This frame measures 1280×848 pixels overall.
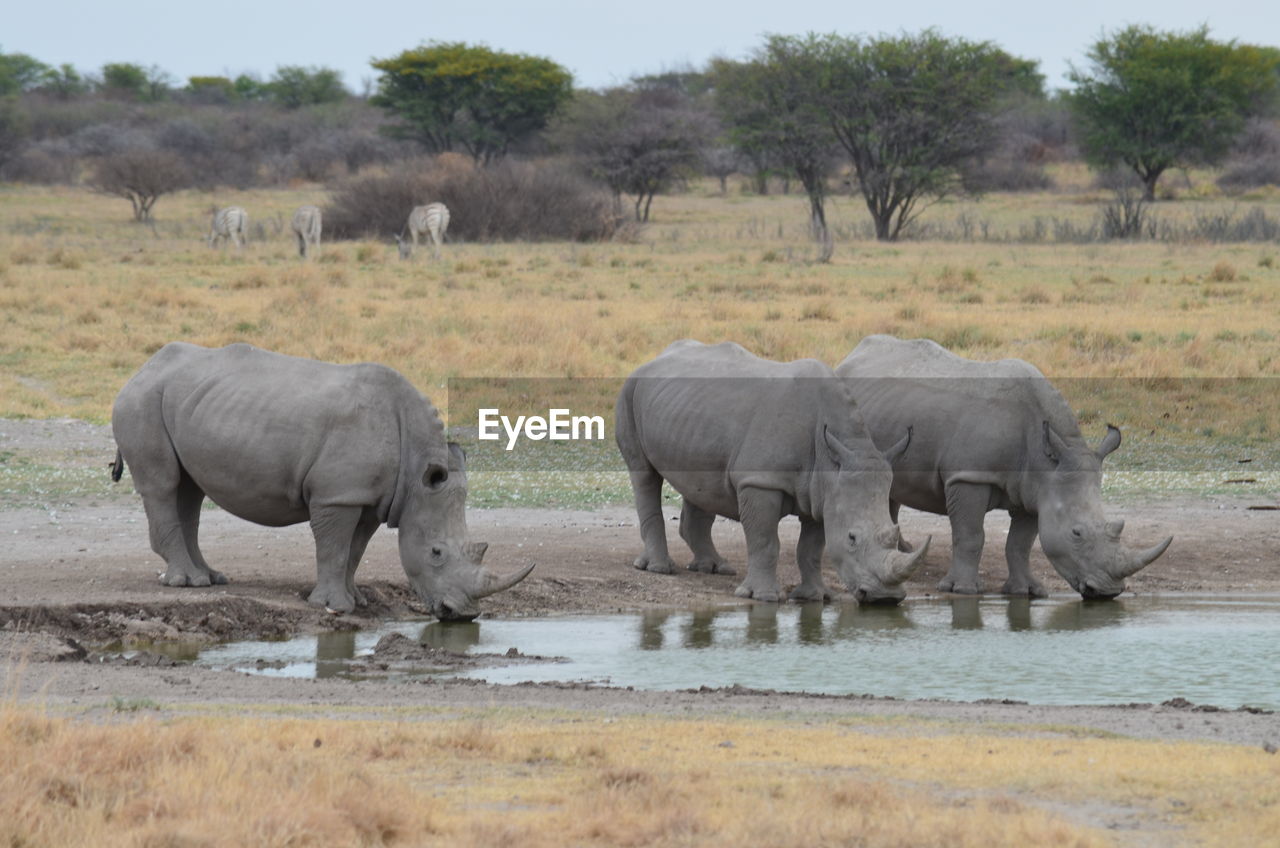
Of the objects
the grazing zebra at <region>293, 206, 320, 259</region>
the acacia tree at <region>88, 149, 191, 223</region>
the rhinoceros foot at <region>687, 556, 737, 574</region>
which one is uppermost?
the acacia tree at <region>88, 149, 191, 223</region>

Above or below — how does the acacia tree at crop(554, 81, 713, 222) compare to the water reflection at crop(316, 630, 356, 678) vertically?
above

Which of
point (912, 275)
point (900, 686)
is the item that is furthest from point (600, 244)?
point (900, 686)

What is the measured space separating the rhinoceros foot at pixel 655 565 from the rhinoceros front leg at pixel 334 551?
93.4 inches

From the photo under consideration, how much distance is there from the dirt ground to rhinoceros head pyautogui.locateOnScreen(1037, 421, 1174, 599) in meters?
0.71

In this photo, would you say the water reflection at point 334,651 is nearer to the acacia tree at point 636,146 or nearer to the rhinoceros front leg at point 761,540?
the rhinoceros front leg at point 761,540

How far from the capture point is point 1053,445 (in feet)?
37.5

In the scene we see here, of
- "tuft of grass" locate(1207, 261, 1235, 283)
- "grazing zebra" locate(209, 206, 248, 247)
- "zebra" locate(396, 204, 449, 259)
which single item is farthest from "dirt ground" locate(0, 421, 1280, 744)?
"zebra" locate(396, 204, 449, 259)

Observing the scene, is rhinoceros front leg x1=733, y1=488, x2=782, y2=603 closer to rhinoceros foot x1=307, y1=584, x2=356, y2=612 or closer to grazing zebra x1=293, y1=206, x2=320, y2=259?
rhinoceros foot x1=307, y1=584, x2=356, y2=612

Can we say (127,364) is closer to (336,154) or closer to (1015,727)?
(1015,727)

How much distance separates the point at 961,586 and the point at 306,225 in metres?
26.5

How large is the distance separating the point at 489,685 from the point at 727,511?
3830 mm

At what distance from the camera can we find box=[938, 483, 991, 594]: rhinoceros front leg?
11.7 m

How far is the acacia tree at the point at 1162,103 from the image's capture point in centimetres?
5181

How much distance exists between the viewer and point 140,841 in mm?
5094
